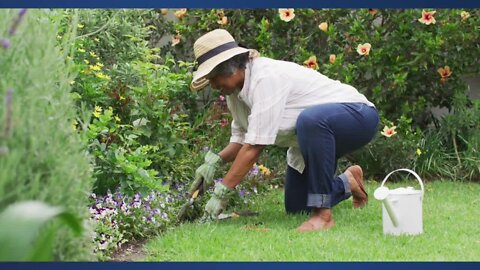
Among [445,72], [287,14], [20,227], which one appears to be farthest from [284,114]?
[20,227]

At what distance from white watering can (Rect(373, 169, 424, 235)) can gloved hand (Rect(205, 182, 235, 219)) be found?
2.31 feet

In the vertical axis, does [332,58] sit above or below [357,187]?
above

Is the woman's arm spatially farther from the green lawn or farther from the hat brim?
the hat brim

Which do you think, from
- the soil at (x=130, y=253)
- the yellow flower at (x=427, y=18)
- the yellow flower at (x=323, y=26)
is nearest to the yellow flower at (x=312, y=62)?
the yellow flower at (x=323, y=26)

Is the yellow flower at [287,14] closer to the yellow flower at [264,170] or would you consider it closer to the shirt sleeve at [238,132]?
the yellow flower at [264,170]

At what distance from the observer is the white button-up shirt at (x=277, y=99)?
12.4 ft

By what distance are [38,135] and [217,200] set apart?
2.25m

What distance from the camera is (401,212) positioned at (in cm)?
377

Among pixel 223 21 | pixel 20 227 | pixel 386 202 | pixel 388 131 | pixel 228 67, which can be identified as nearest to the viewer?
pixel 20 227

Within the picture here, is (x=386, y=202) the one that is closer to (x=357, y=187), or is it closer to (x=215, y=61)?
(x=357, y=187)

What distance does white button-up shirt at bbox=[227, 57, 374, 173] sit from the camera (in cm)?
378

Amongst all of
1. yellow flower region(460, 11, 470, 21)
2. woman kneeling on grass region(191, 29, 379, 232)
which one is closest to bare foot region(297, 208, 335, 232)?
woman kneeling on grass region(191, 29, 379, 232)

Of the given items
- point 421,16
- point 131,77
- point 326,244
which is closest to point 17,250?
point 326,244

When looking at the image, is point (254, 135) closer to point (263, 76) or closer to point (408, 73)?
point (263, 76)
